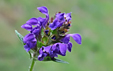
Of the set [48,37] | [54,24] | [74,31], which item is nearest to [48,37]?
[48,37]

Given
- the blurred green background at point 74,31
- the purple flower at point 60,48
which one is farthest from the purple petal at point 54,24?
the blurred green background at point 74,31

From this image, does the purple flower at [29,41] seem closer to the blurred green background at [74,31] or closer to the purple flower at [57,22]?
the purple flower at [57,22]

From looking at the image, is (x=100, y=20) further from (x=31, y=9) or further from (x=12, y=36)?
(x=12, y=36)

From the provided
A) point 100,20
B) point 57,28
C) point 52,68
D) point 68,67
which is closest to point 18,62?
point 52,68

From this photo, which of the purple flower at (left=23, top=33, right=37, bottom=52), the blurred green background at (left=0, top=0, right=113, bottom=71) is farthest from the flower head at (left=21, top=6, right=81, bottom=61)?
the blurred green background at (left=0, top=0, right=113, bottom=71)

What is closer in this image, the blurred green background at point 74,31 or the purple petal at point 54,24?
the purple petal at point 54,24

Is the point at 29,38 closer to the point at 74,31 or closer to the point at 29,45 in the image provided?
the point at 29,45
